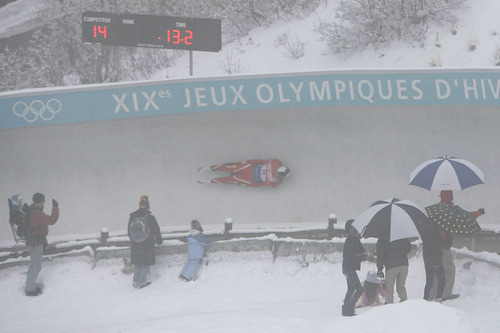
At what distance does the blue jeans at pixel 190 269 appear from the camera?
9.26 meters

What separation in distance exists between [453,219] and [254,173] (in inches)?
184

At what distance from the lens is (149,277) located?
31.1ft

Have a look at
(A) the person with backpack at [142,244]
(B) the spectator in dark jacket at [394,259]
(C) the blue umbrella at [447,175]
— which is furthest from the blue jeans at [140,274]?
(C) the blue umbrella at [447,175]

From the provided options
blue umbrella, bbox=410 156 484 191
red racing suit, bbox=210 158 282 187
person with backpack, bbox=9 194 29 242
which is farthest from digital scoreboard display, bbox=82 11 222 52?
blue umbrella, bbox=410 156 484 191

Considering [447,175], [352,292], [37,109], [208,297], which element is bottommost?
[208,297]

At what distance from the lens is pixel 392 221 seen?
6.76 metres

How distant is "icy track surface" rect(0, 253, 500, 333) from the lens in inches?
282

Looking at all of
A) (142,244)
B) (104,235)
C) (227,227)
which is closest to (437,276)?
(227,227)

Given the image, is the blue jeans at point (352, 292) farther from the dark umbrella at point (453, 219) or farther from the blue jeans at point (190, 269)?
the blue jeans at point (190, 269)

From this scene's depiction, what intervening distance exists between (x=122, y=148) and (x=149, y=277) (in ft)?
9.32

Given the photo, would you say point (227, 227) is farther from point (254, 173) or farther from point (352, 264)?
point (352, 264)

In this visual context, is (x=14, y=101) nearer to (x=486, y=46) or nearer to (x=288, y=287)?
(x=288, y=287)

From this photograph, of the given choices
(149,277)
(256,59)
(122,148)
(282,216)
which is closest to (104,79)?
(256,59)

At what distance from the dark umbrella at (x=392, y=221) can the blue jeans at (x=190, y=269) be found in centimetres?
302
